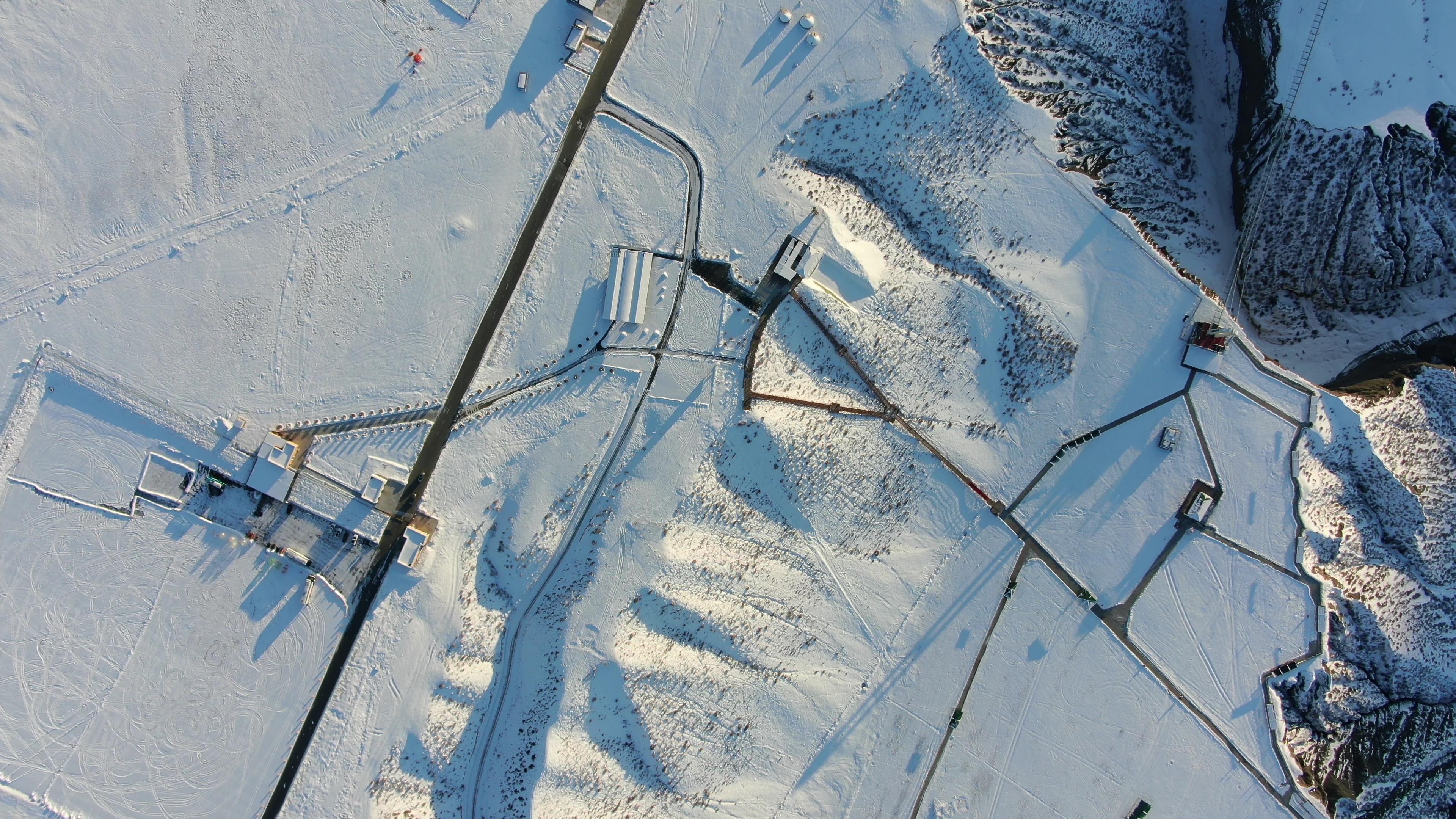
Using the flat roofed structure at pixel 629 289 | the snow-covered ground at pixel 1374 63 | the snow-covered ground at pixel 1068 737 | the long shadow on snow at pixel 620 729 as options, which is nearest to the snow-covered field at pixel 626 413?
the snow-covered ground at pixel 1068 737

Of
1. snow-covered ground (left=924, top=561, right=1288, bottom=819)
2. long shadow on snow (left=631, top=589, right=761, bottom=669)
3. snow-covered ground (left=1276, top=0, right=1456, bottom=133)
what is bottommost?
long shadow on snow (left=631, top=589, right=761, bottom=669)

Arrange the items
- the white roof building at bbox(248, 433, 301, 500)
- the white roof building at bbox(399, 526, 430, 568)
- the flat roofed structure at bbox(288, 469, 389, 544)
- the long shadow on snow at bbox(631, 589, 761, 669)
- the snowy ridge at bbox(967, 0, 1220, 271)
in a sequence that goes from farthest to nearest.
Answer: the snowy ridge at bbox(967, 0, 1220, 271), the flat roofed structure at bbox(288, 469, 389, 544), the white roof building at bbox(248, 433, 301, 500), the white roof building at bbox(399, 526, 430, 568), the long shadow on snow at bbox(631, 589, 761, 669)

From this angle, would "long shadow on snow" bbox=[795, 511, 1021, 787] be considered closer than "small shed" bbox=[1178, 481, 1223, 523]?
Yes

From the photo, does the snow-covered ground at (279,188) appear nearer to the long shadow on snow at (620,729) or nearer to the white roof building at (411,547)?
the white roof building at (411,547)

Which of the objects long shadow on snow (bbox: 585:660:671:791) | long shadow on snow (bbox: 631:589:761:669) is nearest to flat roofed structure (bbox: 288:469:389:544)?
long shadow on snow (bbox: 585:660:671:791)

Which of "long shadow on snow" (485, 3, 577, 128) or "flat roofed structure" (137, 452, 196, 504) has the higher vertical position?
"long shadow on snow" (485, 3, 577, 128)

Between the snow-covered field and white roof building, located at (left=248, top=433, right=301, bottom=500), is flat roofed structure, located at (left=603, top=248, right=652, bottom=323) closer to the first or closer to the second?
the snow-covered field
